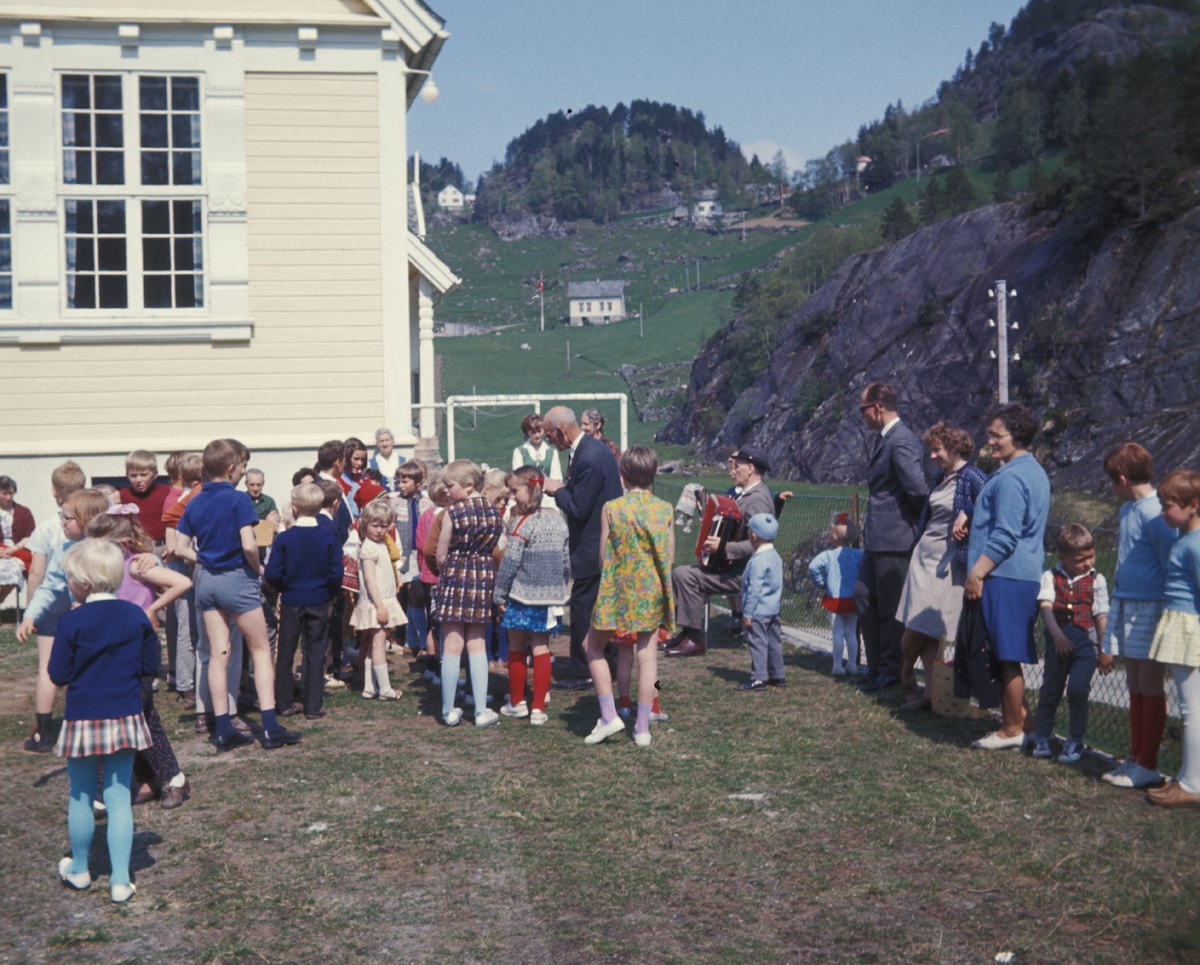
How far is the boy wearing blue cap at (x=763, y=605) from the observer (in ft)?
27.9

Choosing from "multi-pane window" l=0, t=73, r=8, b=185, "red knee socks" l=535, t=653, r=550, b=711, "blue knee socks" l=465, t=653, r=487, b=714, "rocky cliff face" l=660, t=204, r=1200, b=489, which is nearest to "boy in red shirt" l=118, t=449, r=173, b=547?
"blue knee socks" l=465, t=653, r=487, b=714

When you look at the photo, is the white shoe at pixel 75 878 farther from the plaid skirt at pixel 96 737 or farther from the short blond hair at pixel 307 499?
the short blond hair at pixel 307 499

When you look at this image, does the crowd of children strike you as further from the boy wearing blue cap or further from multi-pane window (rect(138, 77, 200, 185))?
multi-pane window (rect(138, 77, 200, 185))

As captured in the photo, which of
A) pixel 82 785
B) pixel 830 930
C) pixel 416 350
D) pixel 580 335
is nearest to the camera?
pixel 830 930

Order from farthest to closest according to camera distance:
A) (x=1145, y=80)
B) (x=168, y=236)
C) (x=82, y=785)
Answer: (x=168, y=236), (x=82, y=785), (x=1145, y=80)

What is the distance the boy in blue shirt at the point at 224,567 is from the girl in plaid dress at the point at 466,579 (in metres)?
1.14

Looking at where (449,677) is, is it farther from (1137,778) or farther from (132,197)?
(132,197)

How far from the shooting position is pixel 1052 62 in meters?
1.50

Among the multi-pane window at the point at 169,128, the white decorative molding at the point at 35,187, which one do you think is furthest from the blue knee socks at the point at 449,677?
the white decorative molding at the point at 35,187

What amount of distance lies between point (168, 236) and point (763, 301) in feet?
295

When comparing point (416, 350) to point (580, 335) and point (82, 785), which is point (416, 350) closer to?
point (82, 785)

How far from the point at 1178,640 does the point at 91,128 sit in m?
11.6

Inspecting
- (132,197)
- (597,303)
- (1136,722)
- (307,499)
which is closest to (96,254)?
(132,197)

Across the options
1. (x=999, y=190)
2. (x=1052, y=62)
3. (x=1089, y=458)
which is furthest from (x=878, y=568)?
(x=999, y=190)
